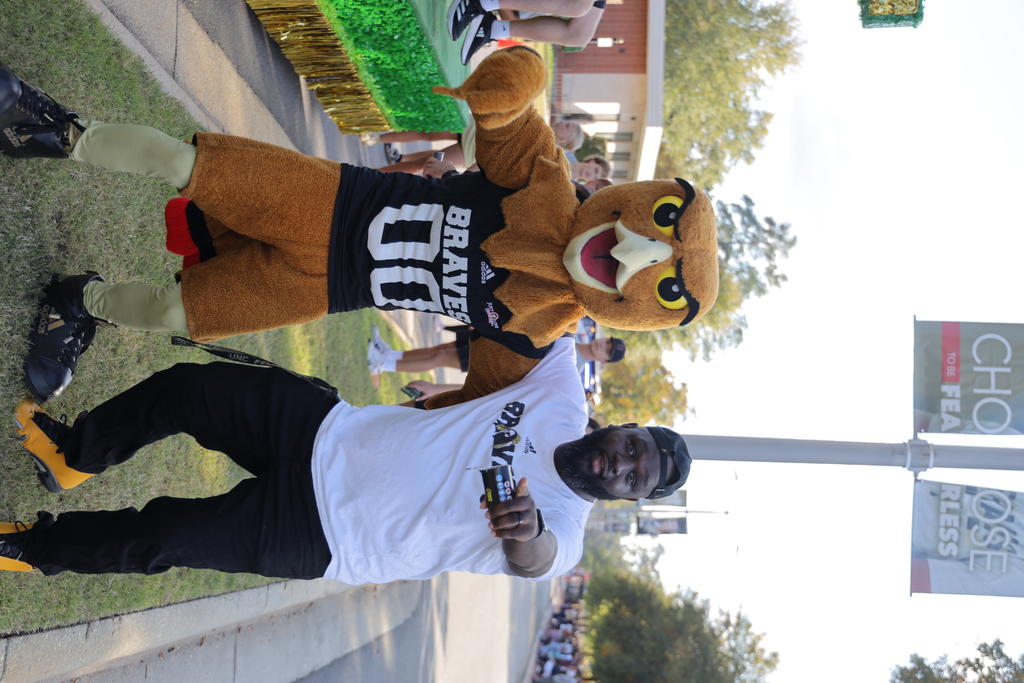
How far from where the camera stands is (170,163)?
273 cm

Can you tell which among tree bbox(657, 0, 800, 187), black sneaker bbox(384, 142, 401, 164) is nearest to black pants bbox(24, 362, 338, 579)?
black sneaker bbox(384, 142, 401, 164)

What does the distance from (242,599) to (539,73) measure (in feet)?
13.3

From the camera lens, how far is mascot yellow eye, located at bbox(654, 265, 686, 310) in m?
2.80

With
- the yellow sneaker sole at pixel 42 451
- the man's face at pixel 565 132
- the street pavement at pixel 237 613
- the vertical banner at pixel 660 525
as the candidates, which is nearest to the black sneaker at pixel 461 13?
the street pavement at pixel 237 613

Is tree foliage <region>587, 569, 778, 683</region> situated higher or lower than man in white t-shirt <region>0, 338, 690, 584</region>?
lower

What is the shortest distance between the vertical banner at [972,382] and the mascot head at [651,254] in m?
2.82

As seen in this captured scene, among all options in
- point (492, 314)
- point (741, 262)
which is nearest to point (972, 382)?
point (492, 314)

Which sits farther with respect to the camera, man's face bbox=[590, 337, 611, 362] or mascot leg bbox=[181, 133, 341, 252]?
man's face bbox=[590, 337, 611, 362]

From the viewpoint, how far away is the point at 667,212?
110 inches

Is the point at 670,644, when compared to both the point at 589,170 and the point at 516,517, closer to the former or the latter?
the point at 589,170

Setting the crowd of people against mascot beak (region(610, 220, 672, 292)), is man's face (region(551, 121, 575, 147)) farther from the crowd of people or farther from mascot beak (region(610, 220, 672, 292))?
the crowd of people

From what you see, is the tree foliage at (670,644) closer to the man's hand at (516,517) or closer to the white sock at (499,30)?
the white sock at (499,30)

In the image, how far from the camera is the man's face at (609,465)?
9.43 ft

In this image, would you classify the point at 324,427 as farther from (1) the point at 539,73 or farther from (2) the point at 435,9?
(2) the point at 435,9
